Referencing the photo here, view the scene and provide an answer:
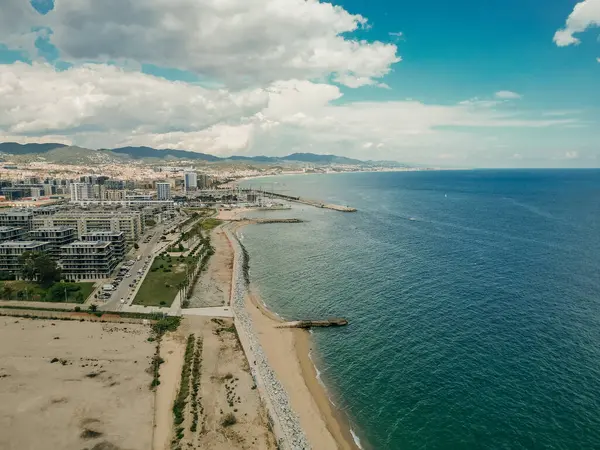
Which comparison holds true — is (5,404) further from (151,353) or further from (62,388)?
(151,353)

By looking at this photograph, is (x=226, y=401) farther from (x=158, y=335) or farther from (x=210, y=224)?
(x=210, y=224)

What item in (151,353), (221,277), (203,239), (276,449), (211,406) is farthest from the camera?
(203,239)

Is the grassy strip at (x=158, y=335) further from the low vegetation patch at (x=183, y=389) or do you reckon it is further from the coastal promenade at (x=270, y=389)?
the coastal promenade at (x=270, y=389)

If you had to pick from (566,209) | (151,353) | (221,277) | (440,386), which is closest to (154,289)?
(221,277)

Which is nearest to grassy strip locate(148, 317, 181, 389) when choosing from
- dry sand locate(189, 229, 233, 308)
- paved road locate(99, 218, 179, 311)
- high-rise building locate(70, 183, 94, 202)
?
dry sand locate(189, 229, 233, 308)

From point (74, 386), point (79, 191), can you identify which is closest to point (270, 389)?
point (74, 386)

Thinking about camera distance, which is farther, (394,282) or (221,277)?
(221,277)

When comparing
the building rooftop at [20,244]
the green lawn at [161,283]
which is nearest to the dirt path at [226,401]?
the green lawn at [161,283]

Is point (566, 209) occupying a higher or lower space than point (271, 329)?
higher
